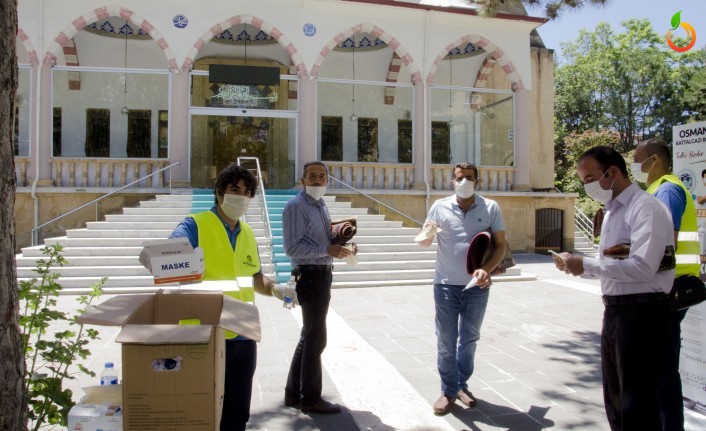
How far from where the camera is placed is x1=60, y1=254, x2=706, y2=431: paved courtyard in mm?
4250

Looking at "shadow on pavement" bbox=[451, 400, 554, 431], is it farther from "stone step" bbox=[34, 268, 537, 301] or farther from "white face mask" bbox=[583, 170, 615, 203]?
"stone step" bbox=[34, 268, 537, 301]

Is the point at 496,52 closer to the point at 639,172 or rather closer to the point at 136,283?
the point at 136,283

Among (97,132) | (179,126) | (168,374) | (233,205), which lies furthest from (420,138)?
(168,374)

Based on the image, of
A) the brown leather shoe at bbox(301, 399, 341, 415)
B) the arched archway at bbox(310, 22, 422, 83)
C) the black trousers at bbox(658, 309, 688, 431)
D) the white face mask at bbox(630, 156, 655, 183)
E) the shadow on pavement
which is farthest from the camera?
the arched archway at bbox(310, 22, 422, 83)

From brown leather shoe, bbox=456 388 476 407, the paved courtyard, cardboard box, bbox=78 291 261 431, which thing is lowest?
the paved courtyard

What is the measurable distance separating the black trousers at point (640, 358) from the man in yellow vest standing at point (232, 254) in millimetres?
2025

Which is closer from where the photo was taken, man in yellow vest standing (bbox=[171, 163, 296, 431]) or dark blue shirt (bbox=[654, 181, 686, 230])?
man in yellow vest standing (bbox=[171, 163, 296, 431])

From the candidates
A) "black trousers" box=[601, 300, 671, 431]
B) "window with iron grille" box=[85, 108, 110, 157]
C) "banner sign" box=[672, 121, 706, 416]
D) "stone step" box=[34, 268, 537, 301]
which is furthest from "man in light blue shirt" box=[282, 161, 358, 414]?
"window with iron grille" box=[85, 108, 110, 157]

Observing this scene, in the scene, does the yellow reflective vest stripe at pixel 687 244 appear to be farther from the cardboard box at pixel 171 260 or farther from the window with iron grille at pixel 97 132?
the window with iron grille at pixel 97 132

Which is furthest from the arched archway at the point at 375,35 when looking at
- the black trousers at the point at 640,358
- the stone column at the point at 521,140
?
the black trousers at the point at 640,358

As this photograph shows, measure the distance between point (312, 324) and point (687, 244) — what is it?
2597 millimetres

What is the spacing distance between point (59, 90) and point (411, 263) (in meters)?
14.0

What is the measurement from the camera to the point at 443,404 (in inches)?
170

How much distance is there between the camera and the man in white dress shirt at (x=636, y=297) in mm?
2963
